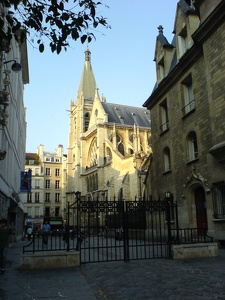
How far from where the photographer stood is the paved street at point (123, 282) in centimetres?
611

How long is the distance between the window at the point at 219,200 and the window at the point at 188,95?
5.00 meters

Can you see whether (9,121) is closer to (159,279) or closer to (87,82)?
(159,279)

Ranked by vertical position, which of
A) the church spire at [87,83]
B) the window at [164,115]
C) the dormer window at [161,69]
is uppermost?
the church spire at [87,83]

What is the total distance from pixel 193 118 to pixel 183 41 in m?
5.15

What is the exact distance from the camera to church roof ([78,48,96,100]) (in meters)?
72.4

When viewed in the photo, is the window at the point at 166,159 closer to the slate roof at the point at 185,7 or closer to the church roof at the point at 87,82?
the slate roof at the point at 185,7

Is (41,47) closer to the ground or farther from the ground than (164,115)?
closer to the ground

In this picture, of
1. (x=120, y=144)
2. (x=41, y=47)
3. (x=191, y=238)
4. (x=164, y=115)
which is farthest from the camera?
(x=120, y=144)

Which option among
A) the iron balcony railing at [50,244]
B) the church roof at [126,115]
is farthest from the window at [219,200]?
the church roof at [126,115]

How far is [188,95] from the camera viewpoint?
1802 cm

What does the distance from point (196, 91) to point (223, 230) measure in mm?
7073

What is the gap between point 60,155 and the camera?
270ft

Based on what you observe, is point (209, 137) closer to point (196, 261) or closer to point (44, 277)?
point (196, 261)

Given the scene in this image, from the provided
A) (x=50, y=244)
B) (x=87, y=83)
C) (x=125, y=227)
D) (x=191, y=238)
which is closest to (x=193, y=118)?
(x=191, y=238)
